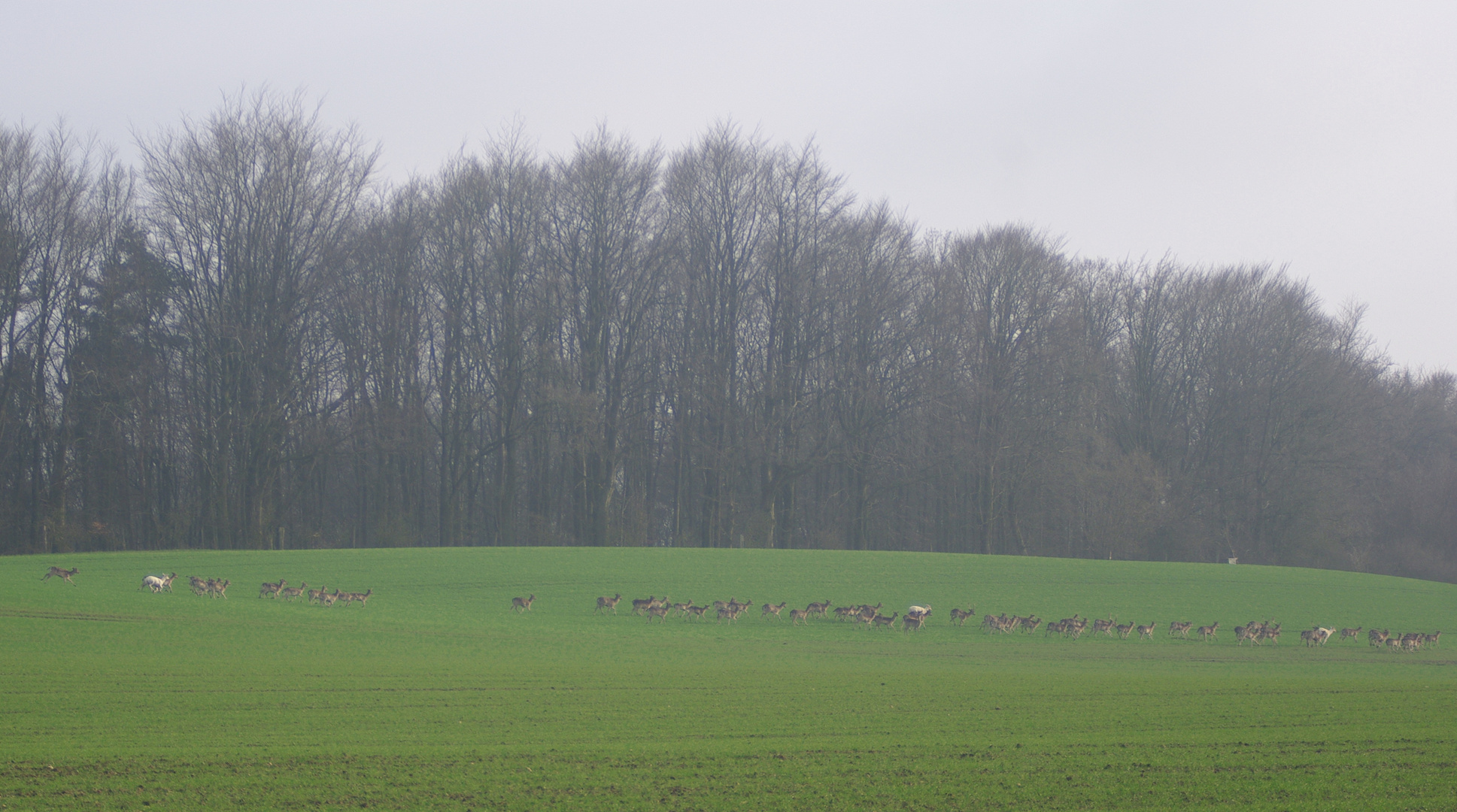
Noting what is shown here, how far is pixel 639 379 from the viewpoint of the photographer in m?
50.8

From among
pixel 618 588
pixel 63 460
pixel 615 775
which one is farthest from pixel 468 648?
pixel 63 460

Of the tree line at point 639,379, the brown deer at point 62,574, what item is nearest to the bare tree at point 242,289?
the tree line at point 639,379

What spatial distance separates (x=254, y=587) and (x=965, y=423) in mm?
35038

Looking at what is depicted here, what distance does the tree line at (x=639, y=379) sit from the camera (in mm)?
43219

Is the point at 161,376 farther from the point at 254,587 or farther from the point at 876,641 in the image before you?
the point at 876,641

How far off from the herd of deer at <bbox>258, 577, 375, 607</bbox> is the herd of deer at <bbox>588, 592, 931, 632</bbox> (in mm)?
4646

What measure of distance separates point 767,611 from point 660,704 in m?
14.6

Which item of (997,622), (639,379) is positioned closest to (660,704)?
(997,622)

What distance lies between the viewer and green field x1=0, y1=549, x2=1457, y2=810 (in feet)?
29.6

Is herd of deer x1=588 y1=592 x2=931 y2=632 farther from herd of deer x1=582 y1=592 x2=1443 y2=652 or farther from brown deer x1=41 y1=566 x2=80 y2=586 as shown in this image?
brown deer x1=41 y1=566 x2=80 y2=586

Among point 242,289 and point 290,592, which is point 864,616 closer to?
point 290,592

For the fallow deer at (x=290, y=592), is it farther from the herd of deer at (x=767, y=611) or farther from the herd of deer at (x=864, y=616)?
the herd of deer at (x=767, y=611)

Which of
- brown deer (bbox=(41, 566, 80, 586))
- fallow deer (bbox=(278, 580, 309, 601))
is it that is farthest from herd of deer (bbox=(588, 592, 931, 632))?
brown deer (bbox=(41, 566, 80, 586))

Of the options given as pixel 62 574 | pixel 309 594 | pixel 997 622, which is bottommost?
pixel 997 622
